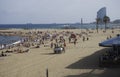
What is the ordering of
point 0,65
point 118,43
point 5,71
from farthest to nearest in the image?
point 0,65 → point 5,71 → point 118,43

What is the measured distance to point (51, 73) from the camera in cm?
1759

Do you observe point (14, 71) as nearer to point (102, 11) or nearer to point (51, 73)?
point (51, 73)

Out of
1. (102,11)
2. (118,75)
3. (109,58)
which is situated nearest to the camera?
(118,75)

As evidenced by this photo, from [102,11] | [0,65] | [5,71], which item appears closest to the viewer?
[5,71]

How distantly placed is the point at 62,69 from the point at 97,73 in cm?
289

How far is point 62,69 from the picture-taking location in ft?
61.4

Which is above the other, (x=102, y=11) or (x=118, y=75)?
(x=102, y=11)

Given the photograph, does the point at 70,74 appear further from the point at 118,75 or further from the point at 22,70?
the point at 22,70

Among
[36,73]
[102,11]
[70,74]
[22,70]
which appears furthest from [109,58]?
[102,11]

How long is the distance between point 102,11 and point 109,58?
246 ft

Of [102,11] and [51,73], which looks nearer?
[51,73]

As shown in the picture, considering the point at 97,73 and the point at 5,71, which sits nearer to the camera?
the point at 97,73

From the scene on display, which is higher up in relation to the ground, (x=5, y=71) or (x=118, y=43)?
(x=118, y=43)

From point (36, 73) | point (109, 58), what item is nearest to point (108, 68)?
point (109, 58)
